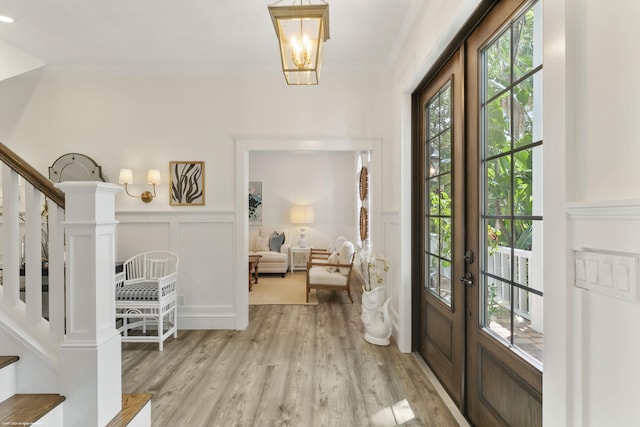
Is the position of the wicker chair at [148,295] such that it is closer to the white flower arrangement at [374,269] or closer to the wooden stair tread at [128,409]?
the wooden stair tread at [128,409]

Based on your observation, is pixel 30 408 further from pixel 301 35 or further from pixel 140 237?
pixel 140 237

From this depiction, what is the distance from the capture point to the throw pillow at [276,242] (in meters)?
7.34

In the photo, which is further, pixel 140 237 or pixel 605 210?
pixel 140 237

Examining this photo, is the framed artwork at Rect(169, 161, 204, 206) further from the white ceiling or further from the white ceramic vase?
the white ceramic vase

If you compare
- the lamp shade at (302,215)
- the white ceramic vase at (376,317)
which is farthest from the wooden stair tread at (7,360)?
the lamp shade at (302,215)

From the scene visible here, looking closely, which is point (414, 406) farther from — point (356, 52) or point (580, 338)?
point (356, 52)

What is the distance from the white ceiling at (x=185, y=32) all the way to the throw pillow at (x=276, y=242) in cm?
430

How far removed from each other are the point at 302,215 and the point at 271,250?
1.00 meters

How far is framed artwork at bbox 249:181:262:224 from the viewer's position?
7727 millimetres

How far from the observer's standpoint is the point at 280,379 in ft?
8.27

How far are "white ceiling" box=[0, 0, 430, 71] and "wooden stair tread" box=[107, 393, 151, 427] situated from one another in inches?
103

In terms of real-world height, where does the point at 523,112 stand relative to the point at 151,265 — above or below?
above

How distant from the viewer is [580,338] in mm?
951

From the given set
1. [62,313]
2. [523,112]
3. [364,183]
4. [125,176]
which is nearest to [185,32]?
[125,176]
